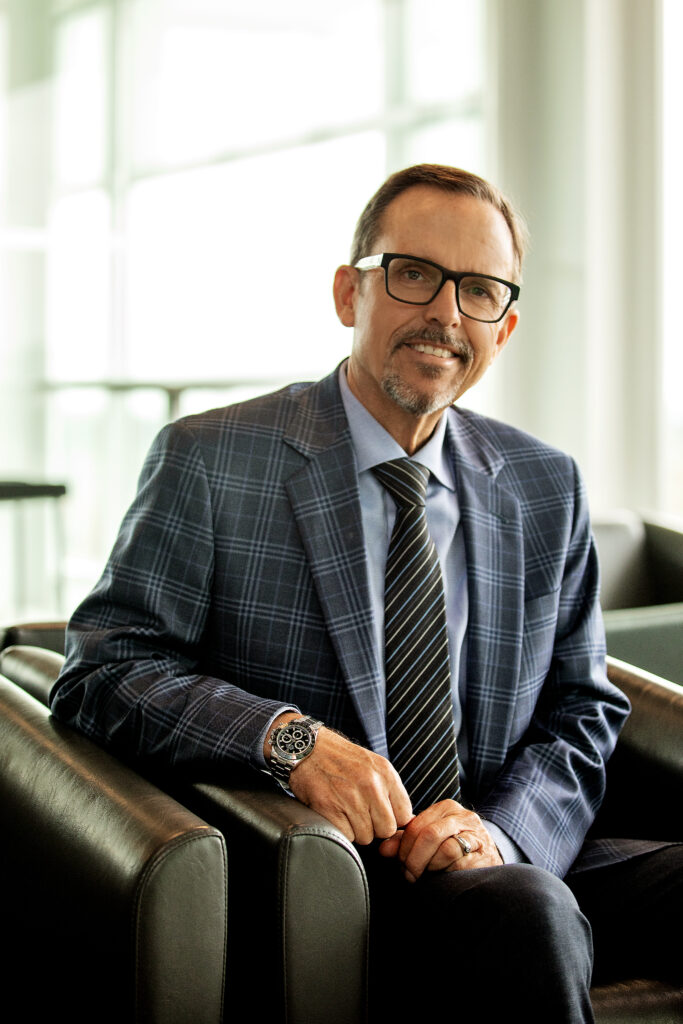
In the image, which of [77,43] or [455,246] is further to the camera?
[77,43]

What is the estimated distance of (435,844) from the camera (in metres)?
1.34

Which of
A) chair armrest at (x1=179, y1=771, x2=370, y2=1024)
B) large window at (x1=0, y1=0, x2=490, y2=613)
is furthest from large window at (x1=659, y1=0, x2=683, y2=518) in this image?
chair armrest at (x1=179, y1=771, x2=370, y2=1024)

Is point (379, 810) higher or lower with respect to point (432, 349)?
lower

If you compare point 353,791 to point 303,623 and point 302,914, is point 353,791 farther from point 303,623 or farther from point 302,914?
point 303,623

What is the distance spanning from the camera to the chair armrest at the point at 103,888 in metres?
1.10

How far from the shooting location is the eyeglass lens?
1.63 metres

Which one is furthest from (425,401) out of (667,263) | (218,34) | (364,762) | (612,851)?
(218,34)

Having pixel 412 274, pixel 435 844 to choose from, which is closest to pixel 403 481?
pixel 412 274

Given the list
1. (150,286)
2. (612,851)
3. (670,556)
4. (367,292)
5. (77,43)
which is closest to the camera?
(612,851)

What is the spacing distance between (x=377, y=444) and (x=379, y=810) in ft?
1.80

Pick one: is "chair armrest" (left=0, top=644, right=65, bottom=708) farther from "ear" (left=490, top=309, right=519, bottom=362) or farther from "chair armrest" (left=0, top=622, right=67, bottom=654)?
"ear" (left=490, top=309, right=519, bottom=362)

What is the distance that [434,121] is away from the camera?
14.5ft

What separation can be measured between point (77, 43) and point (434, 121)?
1.34 meters

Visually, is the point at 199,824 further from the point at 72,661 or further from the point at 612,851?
the point at 612,851
